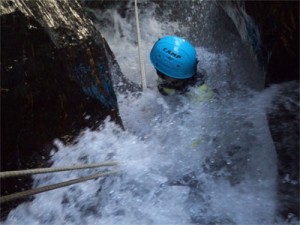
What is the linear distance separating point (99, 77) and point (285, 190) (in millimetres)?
2020

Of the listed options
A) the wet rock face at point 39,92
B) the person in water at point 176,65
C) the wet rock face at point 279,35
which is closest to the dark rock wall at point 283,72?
the wet rock face at point 279,35

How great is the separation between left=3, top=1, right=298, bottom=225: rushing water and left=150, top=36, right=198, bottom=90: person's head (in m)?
0.30

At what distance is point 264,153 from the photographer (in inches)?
118

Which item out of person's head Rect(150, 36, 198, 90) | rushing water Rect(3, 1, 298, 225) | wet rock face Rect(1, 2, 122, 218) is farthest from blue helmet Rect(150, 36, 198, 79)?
wet rock face Rect(1, 2, 122, 218)

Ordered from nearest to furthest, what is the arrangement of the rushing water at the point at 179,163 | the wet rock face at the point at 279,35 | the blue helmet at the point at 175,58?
the rushing water at the point at 179,163, the wet rock face at the point at 279,35, the blue helmet at the point at 175,58

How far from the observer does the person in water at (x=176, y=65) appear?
139 inches

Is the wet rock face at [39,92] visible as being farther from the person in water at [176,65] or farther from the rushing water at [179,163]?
the person in water at [176,65]

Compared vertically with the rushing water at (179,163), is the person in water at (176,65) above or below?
above

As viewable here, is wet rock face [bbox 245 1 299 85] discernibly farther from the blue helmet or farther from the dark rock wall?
the blue helmet

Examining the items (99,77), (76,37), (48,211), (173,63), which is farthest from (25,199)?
(173,63)

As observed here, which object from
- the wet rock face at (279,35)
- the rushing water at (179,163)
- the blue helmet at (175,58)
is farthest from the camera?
the blue helmet at (175,58)

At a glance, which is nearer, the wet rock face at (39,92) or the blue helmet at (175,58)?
the wet rock face at (39,92)

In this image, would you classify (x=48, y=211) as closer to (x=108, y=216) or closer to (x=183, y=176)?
(x=108, y=216)

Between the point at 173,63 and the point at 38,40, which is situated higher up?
the point at 38,40
